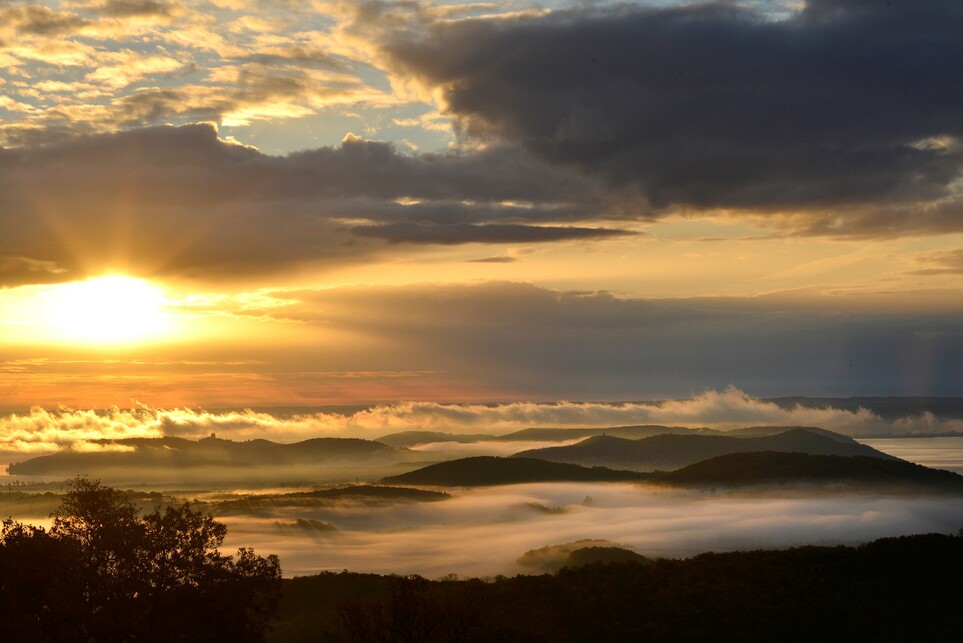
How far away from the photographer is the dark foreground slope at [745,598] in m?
129

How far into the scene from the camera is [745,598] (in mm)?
140250

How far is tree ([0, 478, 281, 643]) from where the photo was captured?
6962 cm

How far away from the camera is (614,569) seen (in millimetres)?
162250

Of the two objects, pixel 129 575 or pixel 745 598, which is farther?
pixel 745 598

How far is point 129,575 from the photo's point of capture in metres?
73.3

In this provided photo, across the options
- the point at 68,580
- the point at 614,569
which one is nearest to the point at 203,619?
the point at 68,580

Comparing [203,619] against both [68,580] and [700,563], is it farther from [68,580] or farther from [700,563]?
[700,563]

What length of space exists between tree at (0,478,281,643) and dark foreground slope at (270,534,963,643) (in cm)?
3996

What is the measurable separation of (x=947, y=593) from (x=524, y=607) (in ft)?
185

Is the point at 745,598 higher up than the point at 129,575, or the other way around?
the point at 129,575

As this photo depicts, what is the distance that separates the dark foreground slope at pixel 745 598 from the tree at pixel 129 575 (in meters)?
40.0

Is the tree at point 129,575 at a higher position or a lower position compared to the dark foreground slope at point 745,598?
higher

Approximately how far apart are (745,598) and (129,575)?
91.1m

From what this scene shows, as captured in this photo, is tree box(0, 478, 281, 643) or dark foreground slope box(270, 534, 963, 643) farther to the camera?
dark foreground slope box(270, 534, 963, 643)
